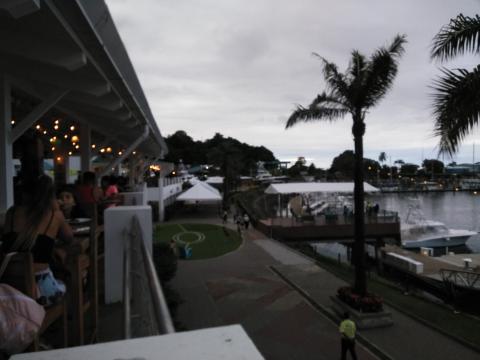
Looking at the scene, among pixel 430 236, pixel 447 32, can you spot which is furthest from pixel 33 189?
pixel 430 236

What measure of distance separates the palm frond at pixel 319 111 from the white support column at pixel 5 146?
9047 mm

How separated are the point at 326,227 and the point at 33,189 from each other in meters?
26.3

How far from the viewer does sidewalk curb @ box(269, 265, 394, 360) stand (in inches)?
379

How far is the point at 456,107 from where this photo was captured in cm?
677

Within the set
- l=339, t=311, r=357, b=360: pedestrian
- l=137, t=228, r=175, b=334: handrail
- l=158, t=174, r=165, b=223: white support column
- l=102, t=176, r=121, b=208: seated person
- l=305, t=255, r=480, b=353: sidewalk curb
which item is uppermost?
l=102, t=176, r=121, b=208: seated person

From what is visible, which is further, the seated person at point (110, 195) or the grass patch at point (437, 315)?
the grass patch at point (437, 315)

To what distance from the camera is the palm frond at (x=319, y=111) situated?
1317cm

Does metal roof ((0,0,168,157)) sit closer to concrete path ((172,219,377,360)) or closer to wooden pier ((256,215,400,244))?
concrete path ((172,219,377,360))

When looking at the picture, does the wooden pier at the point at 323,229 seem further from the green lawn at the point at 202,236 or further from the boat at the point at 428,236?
the boat at the point at 428,236

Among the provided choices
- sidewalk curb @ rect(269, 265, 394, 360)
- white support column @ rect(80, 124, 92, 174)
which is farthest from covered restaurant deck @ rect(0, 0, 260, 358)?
sidewalk curb @ rect(269, 265, 394, 360)

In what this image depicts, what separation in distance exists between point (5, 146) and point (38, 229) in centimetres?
539

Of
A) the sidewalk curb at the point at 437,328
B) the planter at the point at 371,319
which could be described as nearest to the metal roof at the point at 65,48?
the planter at the point at 371,319

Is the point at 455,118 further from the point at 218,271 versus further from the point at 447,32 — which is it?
the point at 218,271

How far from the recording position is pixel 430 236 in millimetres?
35562
